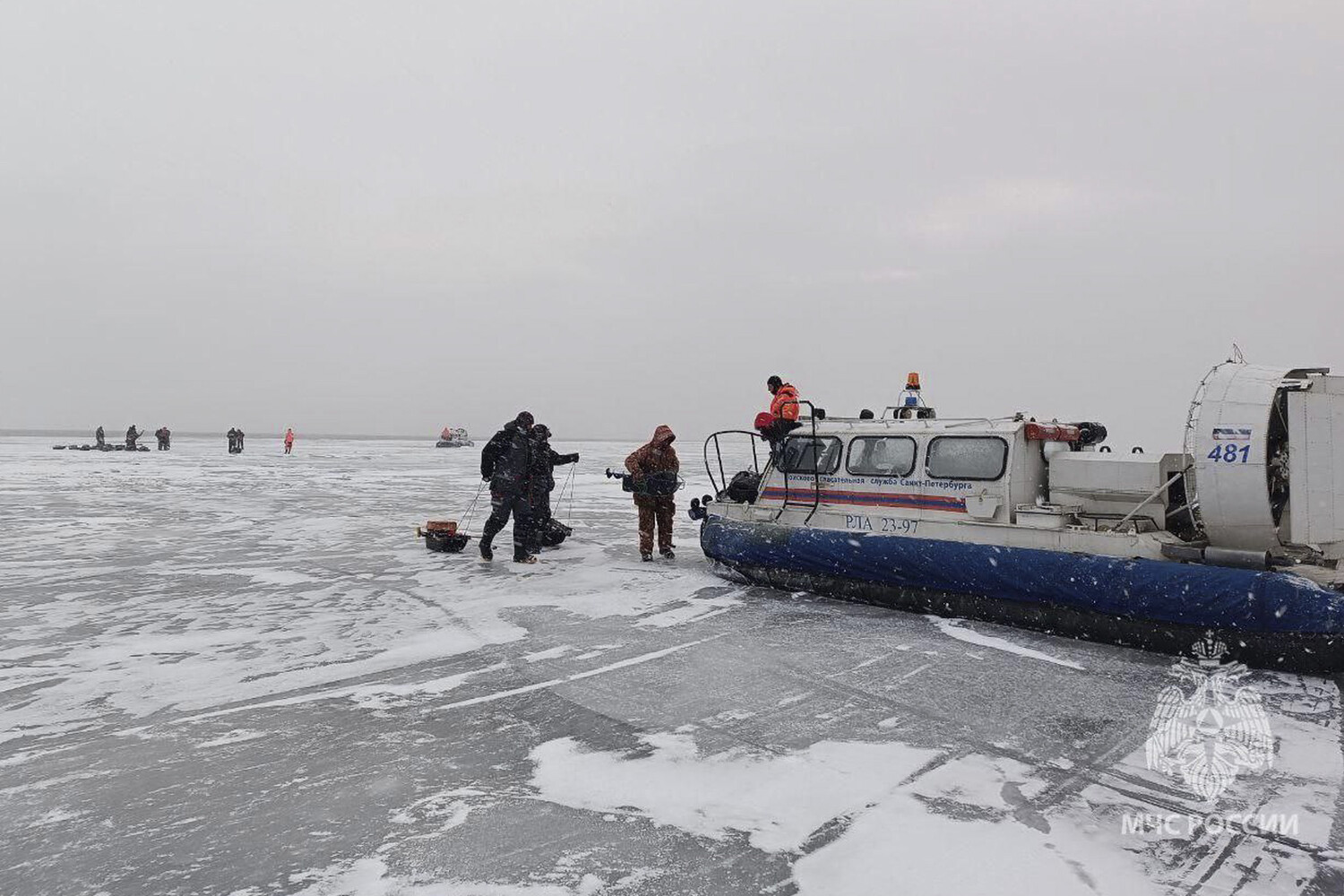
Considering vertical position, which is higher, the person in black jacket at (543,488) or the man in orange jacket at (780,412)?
the man in orange jacket at (780,412)

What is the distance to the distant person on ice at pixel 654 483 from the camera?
8.25 m

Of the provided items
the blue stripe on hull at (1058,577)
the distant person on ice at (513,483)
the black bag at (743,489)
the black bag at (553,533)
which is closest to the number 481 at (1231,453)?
the blue stripe on hull at (1058,577)

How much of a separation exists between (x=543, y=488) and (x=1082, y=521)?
17.9 ft

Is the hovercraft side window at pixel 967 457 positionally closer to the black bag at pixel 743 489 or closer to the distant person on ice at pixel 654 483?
the black bag at pixel 743 489

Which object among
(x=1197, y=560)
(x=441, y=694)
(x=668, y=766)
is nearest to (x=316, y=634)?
(x=441, y=694)

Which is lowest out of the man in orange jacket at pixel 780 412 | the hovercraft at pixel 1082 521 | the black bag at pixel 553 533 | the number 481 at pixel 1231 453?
the black bag at pixel 553 533

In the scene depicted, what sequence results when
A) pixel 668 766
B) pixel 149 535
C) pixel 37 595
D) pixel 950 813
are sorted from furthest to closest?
1. pixel 149 535
2. pixel 37 595
3. pixel 668 766
4. pixel 950 813

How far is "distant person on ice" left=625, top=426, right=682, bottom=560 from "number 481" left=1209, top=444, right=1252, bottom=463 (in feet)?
15.7

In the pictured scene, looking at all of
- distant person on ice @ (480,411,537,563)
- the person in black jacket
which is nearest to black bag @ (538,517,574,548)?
the person in black jacket

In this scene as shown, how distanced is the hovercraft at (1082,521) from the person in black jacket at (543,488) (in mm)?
2000

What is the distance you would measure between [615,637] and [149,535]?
25.3 feet

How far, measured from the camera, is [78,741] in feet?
11.1

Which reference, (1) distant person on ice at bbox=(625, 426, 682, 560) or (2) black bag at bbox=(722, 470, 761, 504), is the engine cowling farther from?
(1) distant person on ice at bbox=(625, 426, 682, 560)

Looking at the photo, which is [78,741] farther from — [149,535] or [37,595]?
[149,535]
